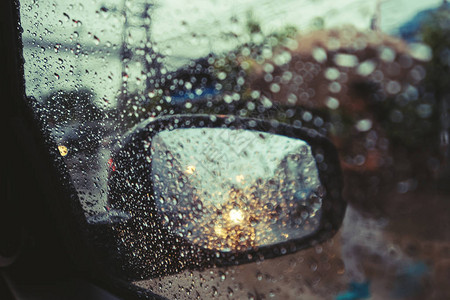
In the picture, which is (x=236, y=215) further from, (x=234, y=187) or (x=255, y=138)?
(x=255, y=138)

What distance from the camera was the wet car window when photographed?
1.03 metres

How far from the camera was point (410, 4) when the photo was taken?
0.98 meters

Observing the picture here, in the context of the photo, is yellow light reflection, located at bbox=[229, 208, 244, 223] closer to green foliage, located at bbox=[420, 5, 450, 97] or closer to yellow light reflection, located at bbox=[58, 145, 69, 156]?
green foliage, located at bbox=[420, 5, 450, 97]

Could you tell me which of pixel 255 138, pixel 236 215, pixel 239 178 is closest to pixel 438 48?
pixel 255 138

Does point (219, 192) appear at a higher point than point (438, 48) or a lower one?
lower

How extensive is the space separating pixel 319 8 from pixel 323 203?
59cm

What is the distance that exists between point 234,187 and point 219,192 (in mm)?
92

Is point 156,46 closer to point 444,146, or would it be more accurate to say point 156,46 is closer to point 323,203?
point 323,203

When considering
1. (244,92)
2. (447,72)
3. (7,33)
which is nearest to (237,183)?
(244,92)

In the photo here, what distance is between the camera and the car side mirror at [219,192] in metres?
1.39

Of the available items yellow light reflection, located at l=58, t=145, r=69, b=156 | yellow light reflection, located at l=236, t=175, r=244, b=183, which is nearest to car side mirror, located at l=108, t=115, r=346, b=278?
yellow light reflection, located at l=236, t=175, r=244, b=183

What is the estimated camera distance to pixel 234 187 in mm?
1585

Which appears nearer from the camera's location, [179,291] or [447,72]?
[447,72]

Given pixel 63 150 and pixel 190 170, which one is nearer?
pixel 190 170
